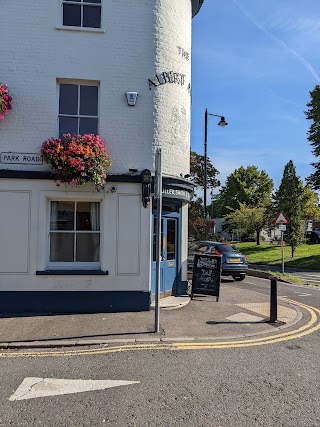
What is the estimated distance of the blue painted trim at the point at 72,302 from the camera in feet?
29.0

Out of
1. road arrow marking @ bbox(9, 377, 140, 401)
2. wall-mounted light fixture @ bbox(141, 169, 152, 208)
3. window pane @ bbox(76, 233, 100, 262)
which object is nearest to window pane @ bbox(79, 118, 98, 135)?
wall-mounted light fixture @ bbox(141, 169, 152, 208)

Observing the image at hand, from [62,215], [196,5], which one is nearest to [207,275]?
[62,215]

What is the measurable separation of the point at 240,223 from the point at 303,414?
4341 cm

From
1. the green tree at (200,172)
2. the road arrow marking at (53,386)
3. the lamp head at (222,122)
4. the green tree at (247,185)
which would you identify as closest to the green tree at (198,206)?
the green tree at (200,172)

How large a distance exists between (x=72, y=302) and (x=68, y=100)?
4874 millimetres

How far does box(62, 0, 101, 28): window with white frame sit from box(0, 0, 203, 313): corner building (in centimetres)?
2

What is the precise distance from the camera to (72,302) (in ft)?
29.5

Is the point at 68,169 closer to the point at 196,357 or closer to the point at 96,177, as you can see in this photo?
the point at 96,177

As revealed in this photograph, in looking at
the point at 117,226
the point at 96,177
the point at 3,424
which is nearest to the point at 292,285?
the point at 117,226

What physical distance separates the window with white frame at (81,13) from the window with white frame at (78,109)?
1.55 m

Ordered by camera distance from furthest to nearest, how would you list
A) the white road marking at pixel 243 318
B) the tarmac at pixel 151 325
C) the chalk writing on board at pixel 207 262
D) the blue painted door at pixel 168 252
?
the chalk writing on board at pixel 207 262
the blue painted door at pixel 168 252
the white road marking at pixel 243 318
the tarmac at pixel 151 325

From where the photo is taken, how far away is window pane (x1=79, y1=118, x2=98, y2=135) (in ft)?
31.3

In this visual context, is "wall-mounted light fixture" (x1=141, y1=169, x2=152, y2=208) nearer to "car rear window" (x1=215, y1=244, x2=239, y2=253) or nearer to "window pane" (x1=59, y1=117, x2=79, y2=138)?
"window pane" (x1=59, y1=117, x2=79, y2=138)

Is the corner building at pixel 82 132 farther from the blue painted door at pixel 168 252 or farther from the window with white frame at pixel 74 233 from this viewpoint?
the blue painted door at pixel 168 252
